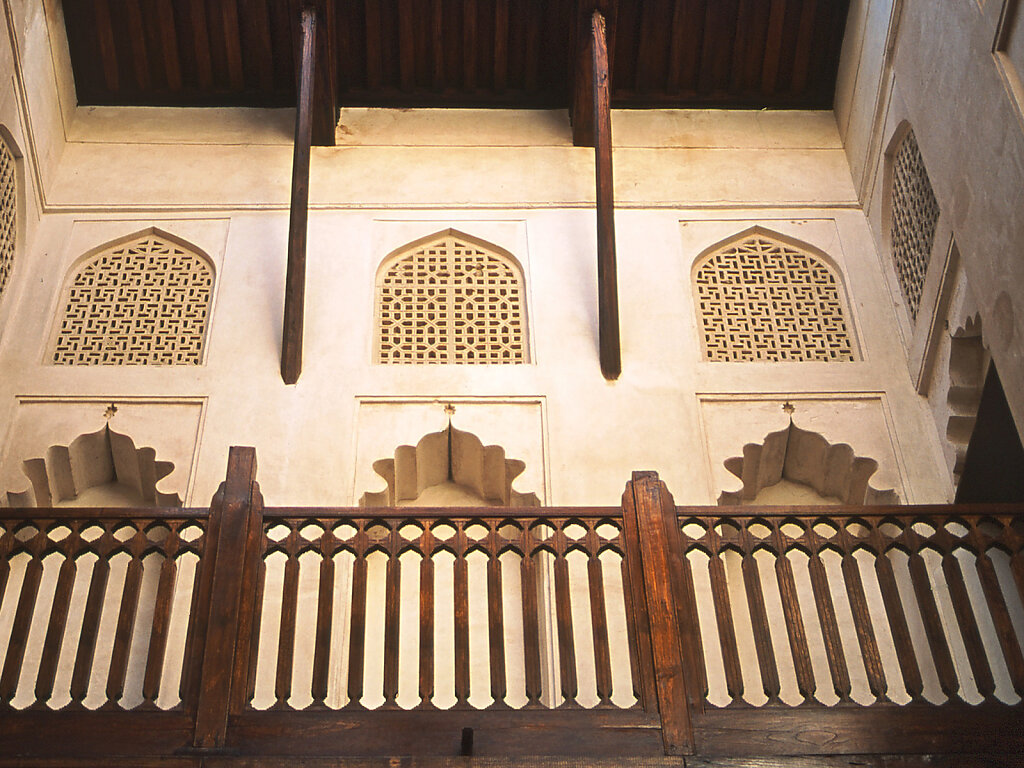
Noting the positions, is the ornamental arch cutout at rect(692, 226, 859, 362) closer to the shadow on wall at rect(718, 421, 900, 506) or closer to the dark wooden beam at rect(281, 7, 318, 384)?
the shadow on wall at rect(718, 421, 900, 506)

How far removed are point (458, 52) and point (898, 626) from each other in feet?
16.7

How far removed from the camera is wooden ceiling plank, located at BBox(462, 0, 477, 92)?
7.85m

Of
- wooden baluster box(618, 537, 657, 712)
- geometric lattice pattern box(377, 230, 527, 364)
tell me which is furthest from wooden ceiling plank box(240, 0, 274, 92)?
wooden baluster box(618, 537, 657, 712)

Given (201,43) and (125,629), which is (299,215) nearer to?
(201,43)

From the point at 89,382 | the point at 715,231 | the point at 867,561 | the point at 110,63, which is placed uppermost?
the point at 110,63

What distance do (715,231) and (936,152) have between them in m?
1.74

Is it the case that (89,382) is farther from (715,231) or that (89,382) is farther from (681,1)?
(681,1)

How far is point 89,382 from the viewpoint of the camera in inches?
266

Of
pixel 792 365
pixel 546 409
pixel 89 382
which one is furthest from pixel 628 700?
pixel 89 382

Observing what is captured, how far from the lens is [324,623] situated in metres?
4.28

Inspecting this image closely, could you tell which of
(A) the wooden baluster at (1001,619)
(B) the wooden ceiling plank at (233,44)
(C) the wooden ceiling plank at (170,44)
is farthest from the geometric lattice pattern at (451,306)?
(A) the wooden baluster at (1001,619)

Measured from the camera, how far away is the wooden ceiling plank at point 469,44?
25.8 feet

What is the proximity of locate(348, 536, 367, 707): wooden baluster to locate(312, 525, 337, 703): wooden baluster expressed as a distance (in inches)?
3.1

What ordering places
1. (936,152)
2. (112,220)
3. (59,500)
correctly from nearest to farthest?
(936,152) → (59,500) → (112,220)
